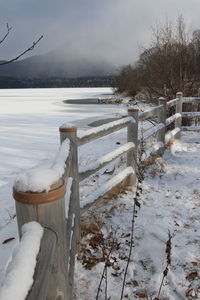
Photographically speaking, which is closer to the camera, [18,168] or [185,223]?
[185,223]

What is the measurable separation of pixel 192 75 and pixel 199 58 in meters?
0.67

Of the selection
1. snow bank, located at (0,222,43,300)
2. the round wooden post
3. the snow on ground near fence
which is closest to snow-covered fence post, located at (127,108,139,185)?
the snow on ground near fence

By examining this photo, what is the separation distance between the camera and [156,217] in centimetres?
383

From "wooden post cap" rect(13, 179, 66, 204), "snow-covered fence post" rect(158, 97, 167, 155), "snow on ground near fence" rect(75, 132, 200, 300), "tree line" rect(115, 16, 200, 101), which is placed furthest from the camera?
"tree line" rect(115, 16, 200, 101)

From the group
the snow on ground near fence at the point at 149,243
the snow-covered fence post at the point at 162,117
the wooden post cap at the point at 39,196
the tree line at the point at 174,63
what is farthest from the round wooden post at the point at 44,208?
→ the tree line at the point at 174,63

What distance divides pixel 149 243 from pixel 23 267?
2565mm

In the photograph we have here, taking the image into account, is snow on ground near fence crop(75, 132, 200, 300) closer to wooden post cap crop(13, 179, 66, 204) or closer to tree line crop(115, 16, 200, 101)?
wooden post cap crop(13, 179, 66, 204)

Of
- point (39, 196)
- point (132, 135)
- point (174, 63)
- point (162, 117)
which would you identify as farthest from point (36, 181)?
point (174, 63)

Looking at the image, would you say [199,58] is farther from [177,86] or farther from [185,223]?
[185,223]

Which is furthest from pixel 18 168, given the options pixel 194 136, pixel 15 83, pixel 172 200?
pixel 15 83

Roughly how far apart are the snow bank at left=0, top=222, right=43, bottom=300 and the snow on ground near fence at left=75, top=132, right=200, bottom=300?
1481 mm

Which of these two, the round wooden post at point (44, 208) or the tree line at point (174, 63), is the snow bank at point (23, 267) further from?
the tree line at point (174, 63)

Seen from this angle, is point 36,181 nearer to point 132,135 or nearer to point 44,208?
point 44,208

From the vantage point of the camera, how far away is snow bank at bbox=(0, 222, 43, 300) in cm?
78
